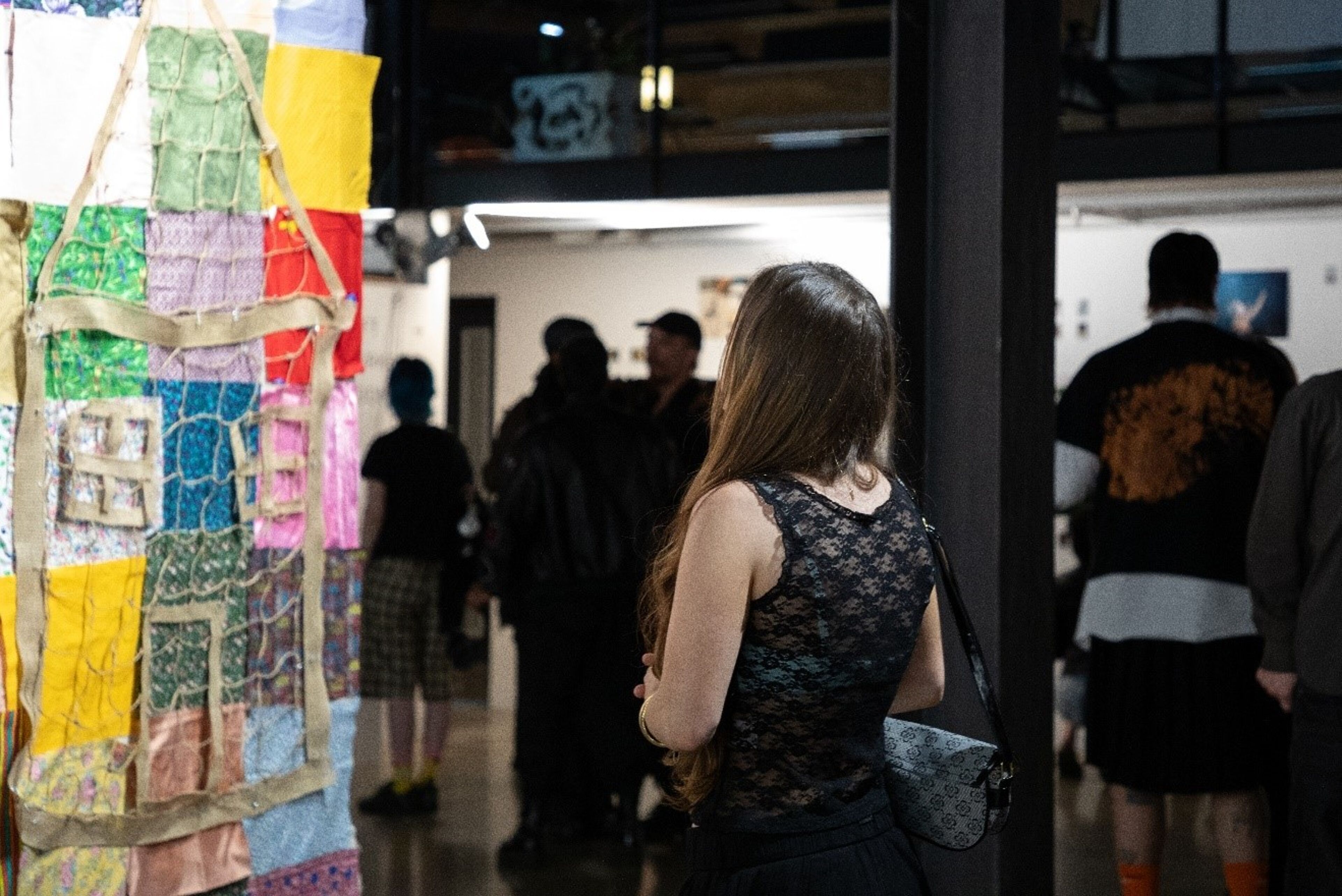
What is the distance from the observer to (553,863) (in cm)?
554

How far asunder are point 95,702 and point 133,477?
0.36 meters

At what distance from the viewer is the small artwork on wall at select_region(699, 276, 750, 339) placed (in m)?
9.82

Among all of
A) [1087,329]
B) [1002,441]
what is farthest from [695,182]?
[1002,441]

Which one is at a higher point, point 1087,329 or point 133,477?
point 1087,329

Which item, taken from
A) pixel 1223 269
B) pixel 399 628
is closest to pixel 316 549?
pixel 399 628

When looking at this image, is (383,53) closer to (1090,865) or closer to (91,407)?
(1090,865)

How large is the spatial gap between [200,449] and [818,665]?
4.11 feet

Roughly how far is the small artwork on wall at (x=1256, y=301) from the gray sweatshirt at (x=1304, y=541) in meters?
5.37

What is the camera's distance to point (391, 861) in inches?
217

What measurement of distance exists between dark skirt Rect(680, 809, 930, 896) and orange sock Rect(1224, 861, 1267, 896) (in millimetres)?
2351

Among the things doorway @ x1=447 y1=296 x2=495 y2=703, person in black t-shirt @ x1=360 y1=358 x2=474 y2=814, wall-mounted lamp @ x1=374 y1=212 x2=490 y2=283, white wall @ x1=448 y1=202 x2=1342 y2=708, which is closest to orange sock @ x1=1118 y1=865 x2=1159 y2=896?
person in black t-shirt @ x1=360 y1=358 x2=474 y2=814

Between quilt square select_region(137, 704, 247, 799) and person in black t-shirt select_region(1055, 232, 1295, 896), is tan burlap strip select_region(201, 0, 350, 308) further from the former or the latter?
person in black t-shirt select_region(1055, 232, 1295, 896)

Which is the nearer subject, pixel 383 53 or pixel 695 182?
pixel 695 182

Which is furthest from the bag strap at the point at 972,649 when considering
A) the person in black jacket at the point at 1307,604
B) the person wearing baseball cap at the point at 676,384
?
the person wearing baseball cap at the point at 676,384
